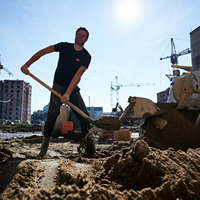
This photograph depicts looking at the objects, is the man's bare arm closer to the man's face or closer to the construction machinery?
the man's face

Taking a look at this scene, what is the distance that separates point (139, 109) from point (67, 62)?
1.82 meters

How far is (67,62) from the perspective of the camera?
130 inches

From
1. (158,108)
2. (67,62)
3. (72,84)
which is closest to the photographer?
(72,84)

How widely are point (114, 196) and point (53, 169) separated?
104cm

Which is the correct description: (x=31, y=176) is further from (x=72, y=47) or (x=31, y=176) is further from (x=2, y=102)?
(x=2, y=102)

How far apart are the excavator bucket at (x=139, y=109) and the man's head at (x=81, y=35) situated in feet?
5.09

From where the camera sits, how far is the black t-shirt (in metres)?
3.31

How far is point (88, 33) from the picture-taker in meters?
3.40

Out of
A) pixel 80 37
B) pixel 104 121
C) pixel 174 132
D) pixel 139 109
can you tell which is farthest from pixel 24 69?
pixel 174 132

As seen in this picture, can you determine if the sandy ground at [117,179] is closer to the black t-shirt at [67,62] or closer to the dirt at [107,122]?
the dirt at [107,122]

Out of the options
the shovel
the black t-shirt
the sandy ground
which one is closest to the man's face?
the black t-shirt

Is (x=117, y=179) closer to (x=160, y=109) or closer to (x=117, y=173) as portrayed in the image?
(x=117, y=173)

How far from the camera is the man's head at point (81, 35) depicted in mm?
3312

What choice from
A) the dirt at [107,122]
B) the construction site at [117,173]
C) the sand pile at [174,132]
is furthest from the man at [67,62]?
the sand pile at [174,132]
